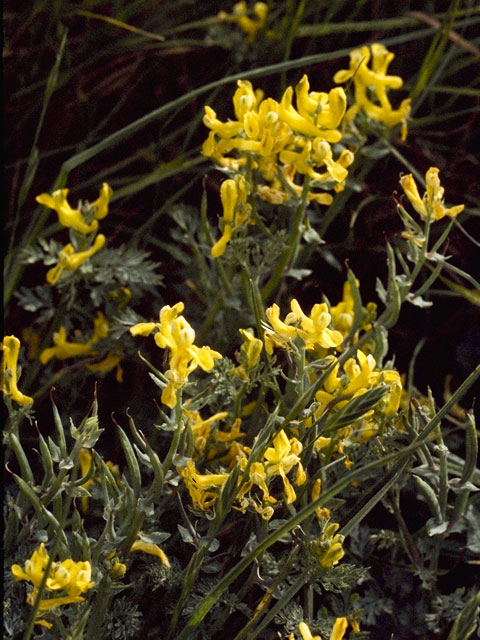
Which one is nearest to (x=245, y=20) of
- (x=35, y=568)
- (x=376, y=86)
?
(x=376, y=86)

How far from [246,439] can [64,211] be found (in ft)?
1.53

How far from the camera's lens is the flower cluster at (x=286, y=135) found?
1.20m

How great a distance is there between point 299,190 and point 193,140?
80cm

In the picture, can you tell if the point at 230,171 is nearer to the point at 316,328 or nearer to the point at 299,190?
the point at 299,190

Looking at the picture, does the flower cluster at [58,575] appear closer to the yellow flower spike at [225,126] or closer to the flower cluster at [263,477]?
the flower cluster at [263,477]

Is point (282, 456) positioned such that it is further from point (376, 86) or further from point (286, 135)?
point (376, 86)

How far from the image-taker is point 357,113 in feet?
5.23

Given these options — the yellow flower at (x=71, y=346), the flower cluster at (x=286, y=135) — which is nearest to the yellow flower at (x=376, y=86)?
the flower cluster at (x=286, y=135)

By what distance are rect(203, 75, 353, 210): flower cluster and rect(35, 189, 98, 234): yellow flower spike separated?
9.9 inches

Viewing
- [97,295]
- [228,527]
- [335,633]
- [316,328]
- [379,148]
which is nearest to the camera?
[335,633]

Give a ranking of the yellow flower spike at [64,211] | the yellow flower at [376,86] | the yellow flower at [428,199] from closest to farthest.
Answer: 1. the yellow flower at [428,199]
2. the yellow flower spike at [64,211]
3. the yellow flower at [376,86]

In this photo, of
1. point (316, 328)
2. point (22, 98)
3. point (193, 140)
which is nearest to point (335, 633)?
point (316, 328)

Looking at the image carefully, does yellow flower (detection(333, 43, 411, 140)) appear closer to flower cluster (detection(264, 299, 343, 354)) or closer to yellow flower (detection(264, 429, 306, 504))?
flower cluster (detection(264, 299, 343, 354))

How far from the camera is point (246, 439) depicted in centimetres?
131
